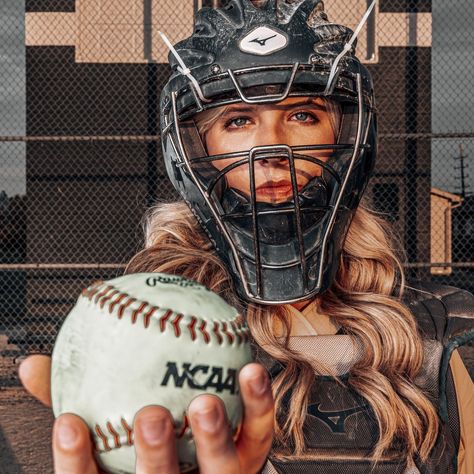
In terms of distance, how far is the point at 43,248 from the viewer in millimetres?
8539

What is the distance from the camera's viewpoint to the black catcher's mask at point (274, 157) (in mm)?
1904

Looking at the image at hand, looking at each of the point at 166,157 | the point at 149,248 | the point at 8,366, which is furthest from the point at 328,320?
the point at 8,366

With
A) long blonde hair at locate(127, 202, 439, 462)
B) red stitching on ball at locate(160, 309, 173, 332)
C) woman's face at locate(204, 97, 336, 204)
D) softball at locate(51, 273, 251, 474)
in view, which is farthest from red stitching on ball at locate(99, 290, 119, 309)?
woman's face at locate(204, 97, 336, 204)

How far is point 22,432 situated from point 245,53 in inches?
192

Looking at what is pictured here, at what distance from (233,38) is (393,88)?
7283 millimetres

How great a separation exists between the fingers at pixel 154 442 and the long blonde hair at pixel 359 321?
0.65 m

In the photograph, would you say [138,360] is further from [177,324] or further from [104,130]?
[104,130]

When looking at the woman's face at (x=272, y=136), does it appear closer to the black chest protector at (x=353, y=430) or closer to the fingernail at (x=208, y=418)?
the black chest protector at (x=353, y=430)

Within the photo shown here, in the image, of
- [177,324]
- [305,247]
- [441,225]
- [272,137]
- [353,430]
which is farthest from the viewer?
[441,225]

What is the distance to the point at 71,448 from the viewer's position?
1121 mm

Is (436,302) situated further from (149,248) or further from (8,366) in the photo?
(8,366)

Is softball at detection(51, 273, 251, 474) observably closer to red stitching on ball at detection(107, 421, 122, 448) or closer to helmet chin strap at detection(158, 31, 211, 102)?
red stitching on ball at detection(107, 421, 122, 448)

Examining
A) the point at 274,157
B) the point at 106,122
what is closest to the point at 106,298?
the point at 274,157

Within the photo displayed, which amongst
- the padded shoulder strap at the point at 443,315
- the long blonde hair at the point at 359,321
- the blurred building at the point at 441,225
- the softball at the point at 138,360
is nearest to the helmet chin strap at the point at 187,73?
the long blonde hair at the point at 359,321
